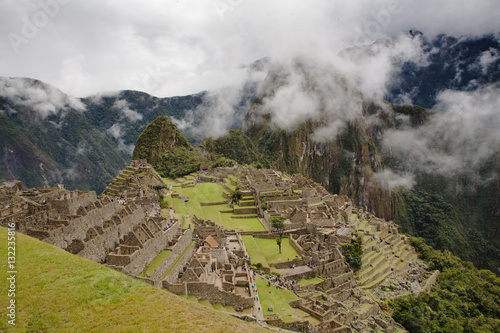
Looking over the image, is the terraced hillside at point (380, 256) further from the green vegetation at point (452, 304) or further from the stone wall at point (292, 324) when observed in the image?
the stone wall at point (292, 324)

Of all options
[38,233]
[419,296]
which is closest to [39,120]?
[38,233]

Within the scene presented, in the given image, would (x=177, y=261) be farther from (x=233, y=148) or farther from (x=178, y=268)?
(x=233, y=148)

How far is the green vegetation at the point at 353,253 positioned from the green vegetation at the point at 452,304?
4525mm

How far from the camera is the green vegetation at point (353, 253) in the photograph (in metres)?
30.0

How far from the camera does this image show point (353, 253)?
30.5 meters

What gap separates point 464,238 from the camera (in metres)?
104

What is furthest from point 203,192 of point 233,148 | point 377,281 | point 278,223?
point 233,148

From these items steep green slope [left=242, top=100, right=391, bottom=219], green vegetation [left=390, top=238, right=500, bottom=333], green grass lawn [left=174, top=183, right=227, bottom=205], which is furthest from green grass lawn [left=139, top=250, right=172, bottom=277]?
steep green slope [left=242, top=100, right=391, bottom=219]

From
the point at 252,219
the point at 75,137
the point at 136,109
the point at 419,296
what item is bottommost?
the point at 419,296

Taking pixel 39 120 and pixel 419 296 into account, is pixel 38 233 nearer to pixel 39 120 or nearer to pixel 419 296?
pixel 419 296

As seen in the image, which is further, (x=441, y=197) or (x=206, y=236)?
(x=441, y=197)

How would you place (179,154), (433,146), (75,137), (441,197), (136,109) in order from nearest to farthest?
1. (75,137)
2. (179,154)
3. (136,109)
4. (441,197)
5. (433,146)

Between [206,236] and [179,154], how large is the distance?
5470 cm

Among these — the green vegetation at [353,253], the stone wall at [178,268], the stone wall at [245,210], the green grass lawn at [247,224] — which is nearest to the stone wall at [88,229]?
the stone wall at [178,268]
